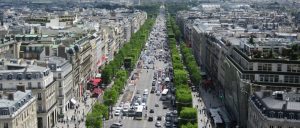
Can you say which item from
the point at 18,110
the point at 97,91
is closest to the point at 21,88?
the point at 18,110

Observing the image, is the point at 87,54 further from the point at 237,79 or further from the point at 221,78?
the point at 237,79

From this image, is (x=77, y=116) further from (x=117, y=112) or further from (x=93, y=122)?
(x=93, y=122)

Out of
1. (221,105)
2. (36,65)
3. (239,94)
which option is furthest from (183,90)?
(36,65)

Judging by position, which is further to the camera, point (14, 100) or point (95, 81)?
point (95, 81)

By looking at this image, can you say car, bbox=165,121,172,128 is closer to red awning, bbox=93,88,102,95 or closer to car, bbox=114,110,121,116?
car, bbox=114,110,121,116

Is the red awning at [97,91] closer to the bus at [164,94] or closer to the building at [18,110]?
the bus at [164,94]

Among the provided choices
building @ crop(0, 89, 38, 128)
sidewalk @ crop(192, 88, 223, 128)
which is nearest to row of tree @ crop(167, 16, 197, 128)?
sidewalk @ crop(192, 88, 223, 128)
